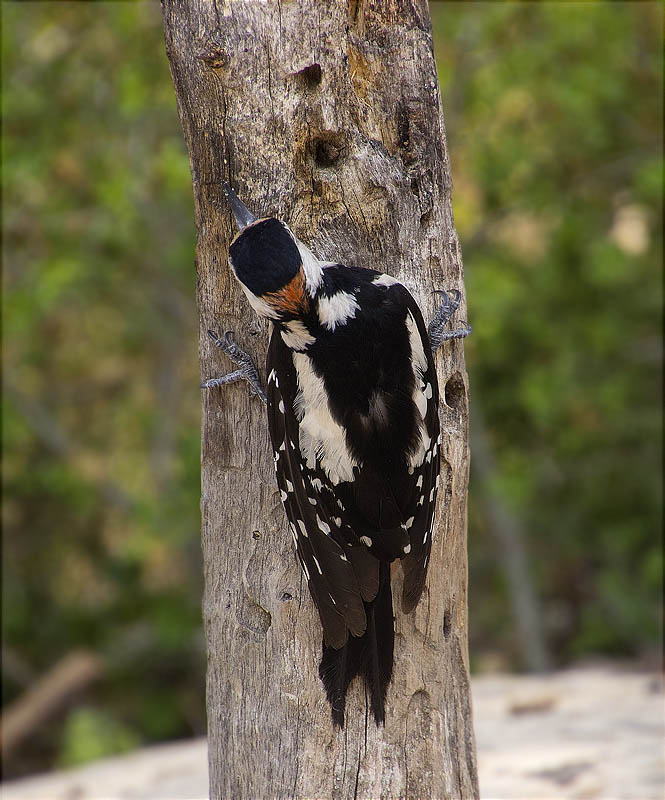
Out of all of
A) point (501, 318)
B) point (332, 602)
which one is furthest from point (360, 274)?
point (501, 318)

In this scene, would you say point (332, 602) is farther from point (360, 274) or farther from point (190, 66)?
point (190, 66)

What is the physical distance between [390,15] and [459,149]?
3.64 meters

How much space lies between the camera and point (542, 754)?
3.97 m

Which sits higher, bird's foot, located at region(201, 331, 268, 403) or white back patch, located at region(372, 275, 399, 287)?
white back patch, located at region(372, 275, 399, 287)

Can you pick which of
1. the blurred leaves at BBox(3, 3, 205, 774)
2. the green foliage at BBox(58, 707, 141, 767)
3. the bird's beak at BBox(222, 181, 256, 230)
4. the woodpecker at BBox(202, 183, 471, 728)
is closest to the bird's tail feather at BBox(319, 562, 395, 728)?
the woodpecker at BBox(202, 183, 471, 728)

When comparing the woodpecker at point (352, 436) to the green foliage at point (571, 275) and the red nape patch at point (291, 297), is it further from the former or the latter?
the green foliage at point (571, 275)

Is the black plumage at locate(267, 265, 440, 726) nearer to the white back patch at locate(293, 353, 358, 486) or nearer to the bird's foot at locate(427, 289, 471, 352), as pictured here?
the white back patch at locate(293, 353, 358, 486)

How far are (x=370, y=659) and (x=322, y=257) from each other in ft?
3.41

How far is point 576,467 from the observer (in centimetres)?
611

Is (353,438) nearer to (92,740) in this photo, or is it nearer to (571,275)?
(92,740)

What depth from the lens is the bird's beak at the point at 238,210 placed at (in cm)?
216

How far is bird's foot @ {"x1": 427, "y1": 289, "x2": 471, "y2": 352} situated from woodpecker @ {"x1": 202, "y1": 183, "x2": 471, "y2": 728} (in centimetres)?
11

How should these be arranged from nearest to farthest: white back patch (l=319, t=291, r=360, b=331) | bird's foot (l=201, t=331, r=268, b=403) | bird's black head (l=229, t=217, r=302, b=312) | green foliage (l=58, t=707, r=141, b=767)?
bird's black head (l=229, t=217, r=302, b=312), white back patch (l=319, t=291, r=360, b=331), bird's foot (l=201, t=331, r=268, b=403), green foliage (l=58, t=707, r=141, b=767)

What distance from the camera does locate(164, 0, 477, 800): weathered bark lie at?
2186 mm
